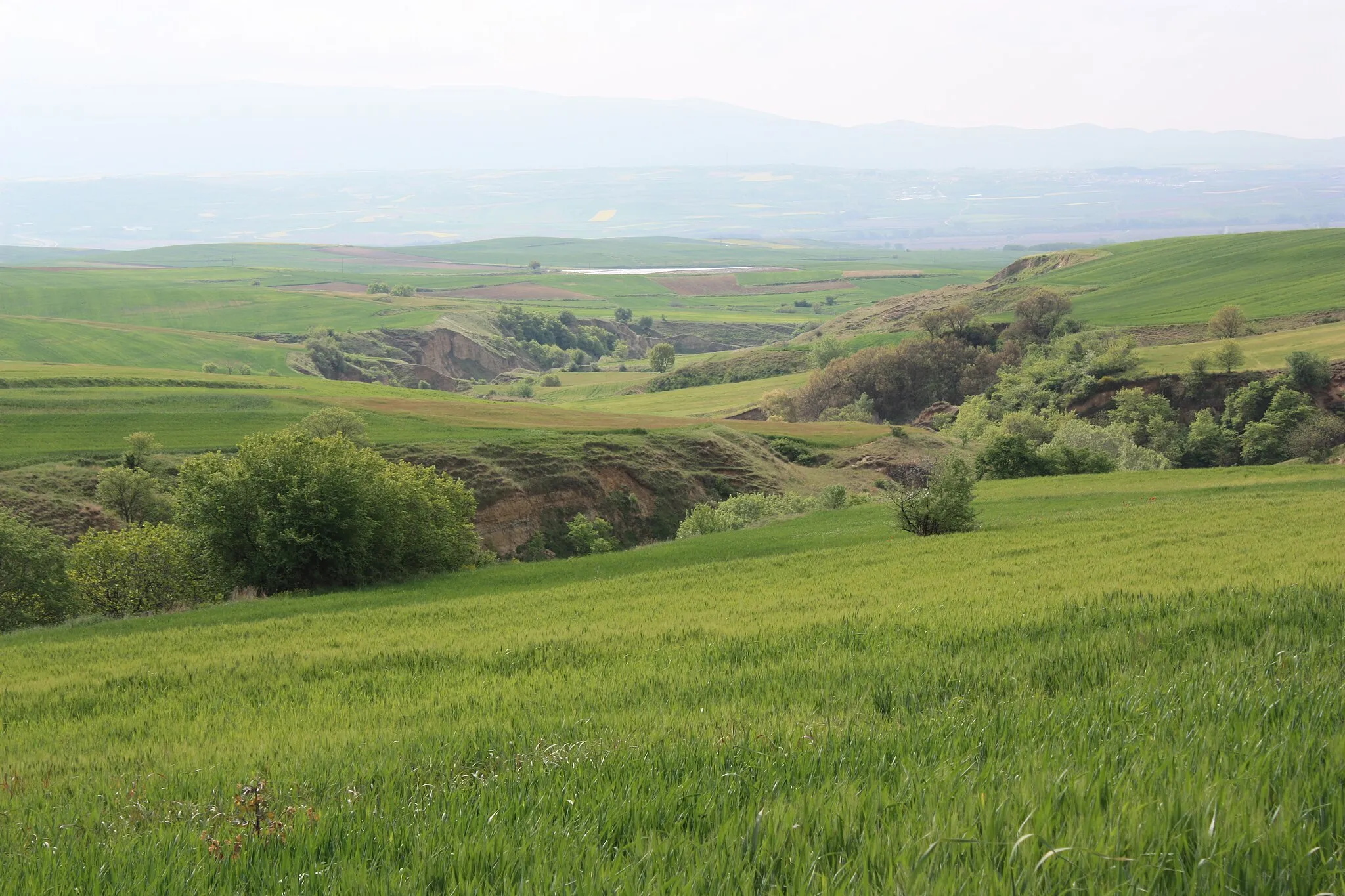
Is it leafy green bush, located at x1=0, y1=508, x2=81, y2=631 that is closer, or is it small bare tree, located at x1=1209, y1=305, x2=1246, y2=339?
leafy green bush, located at x1=0, y1=508, x2=81, y2=631

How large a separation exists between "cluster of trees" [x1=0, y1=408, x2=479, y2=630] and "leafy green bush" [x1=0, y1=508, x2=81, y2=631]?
0.05 m

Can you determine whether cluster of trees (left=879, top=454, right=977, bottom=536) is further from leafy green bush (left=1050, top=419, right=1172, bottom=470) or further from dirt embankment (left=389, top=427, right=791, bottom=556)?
leafy green bush (left=1050, top=419, right=1172, bottom=470)

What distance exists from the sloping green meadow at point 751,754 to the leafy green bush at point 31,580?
22.7 meters

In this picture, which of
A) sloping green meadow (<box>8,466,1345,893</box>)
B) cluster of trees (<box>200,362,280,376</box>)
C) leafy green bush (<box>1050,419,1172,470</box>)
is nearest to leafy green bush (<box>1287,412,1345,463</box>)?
leafy green bush (<box>1050,419,1172,470</box>)

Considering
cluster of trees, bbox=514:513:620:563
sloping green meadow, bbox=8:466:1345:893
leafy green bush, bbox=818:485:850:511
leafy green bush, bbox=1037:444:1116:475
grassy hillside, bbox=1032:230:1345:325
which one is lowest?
cluster of trees, bbox=514:513:620:563

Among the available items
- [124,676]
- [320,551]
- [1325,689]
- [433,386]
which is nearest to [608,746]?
[1325,689]

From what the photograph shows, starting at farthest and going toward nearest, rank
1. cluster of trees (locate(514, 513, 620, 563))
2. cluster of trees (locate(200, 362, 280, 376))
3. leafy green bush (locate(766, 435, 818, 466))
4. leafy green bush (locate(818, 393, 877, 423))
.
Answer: cluster of trees (locate(200, 362, 280, 376)), leafy green bush (locate(818, 393, 877, 423)), leafy green bush (locate(766, 435, 818, 466)), cluster of trees (locate(514, 513, 620, 563))

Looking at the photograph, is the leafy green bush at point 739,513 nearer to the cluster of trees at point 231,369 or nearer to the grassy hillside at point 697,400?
the grassy hillside at point 697,400

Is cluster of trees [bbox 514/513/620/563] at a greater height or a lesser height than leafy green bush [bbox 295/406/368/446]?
lesser

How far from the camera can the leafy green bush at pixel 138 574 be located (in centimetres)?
4169

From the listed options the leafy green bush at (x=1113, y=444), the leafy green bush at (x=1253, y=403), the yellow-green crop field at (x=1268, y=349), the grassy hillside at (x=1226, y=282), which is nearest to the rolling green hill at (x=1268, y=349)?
the yellow-green crop field at (x=1268, y=349)

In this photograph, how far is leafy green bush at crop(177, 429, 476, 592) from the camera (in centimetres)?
3838

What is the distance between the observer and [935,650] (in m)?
11.7

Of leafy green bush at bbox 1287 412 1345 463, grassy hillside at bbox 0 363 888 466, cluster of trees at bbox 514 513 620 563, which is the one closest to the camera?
cluster of trees at bbox 514 513 620 563
